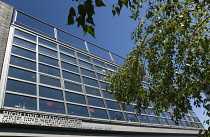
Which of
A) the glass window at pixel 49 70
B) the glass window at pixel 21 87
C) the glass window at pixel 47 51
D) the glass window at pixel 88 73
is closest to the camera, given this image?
the glass window at pixel 21 87

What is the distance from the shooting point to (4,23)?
11086mm

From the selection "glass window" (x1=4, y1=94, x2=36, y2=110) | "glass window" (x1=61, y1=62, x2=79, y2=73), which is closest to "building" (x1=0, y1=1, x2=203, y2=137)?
"glass window" (x1=4, y1=94, x2=36, y2=110)

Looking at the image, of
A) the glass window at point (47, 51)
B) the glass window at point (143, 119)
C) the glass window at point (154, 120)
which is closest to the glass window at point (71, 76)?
the glass window at point (47, 51)

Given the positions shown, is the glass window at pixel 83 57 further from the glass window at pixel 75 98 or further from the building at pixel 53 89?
the glass window at pixel 75 98

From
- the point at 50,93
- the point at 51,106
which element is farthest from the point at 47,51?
the point at 51,106

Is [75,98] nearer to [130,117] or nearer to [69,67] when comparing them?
[69,67]

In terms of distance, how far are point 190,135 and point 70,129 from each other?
1728cm

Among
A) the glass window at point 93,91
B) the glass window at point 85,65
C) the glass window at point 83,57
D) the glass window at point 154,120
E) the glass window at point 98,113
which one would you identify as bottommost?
the glass window at point 154,120

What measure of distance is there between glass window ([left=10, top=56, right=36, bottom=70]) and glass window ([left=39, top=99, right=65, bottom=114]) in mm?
A: 2770

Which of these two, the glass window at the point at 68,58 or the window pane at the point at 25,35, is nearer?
the window pane at the point at 25,35

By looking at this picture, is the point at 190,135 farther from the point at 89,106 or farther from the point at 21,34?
the point at 21,34

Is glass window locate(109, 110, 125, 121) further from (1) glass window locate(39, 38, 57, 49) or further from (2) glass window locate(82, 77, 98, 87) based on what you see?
(1) glass window locate(39, 38, 57, 49)

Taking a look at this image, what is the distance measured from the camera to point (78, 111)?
36.0 ft

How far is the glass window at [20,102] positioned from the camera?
818 cm
